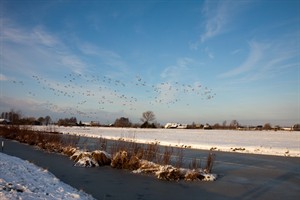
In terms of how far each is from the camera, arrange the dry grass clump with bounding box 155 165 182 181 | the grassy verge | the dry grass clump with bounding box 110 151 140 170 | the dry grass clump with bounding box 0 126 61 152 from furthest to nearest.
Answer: the dry grass clump with bounding box 0 126 61 152, the dry grass clump with bounding box 110 151 140 170, the grassy verge, the dry grass clump with bounding box 155 165 182 181

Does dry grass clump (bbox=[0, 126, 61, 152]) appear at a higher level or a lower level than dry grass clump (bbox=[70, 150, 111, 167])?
higher

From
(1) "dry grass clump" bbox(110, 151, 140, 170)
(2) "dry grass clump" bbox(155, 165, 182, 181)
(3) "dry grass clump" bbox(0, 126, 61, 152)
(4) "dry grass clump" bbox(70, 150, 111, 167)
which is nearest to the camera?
(2) "dry grass clump" bbox(155, 165, 182, 181)

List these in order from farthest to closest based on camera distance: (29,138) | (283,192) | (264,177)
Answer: (29,138)
(264,177)
(283,192)

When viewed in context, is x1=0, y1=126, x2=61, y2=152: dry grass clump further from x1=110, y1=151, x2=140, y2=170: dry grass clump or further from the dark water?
the dark water

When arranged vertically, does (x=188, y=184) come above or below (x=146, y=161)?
below

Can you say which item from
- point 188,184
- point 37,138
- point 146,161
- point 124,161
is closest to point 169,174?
point 188,184

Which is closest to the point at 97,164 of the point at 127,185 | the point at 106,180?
the point at 106,180

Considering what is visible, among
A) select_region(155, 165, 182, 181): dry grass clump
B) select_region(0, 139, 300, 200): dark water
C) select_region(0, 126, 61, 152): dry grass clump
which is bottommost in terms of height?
select_region(0, 139, 300, 200): dark water

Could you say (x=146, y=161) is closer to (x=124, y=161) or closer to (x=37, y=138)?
(x=124, y=161)

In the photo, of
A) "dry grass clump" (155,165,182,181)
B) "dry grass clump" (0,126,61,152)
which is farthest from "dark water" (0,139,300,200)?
"dry grass clump" (0,126,61,152)

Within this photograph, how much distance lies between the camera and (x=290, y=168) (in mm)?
19828

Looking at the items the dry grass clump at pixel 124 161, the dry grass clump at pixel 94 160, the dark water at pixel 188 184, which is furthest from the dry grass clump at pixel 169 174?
the dry grass clump at pixel 94 160

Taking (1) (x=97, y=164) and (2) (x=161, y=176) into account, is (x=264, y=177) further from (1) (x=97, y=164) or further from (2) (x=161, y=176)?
(1) (x=97, y=164)

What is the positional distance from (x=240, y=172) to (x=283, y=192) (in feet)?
17.4
